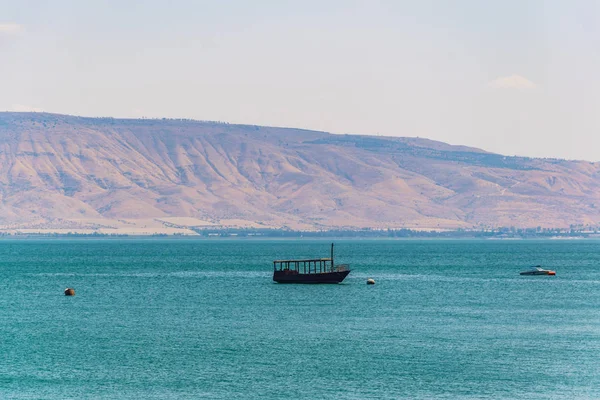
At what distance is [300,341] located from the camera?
A: 76.9 metres

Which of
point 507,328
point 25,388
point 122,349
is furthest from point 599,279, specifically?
point 25,388

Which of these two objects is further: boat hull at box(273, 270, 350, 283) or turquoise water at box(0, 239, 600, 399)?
boat hull at box(273, 270, 350, 283)

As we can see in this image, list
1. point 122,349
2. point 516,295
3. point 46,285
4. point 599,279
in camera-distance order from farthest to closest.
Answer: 1. point 599,279
2. point 46,285
3. point 516,295
4. point 122,349

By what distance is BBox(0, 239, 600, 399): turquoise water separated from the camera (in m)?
60.2

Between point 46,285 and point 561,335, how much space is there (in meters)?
76.9

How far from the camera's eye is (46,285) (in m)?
137

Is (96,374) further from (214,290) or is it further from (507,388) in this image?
(214,290)

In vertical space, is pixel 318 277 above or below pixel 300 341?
below

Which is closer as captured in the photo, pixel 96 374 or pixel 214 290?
pixel 96 374

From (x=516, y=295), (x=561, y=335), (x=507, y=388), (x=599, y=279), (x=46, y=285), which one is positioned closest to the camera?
(x=507, y=388)

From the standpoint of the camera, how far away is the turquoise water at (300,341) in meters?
60.2

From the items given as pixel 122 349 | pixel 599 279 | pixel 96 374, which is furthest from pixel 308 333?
pixel 599 279

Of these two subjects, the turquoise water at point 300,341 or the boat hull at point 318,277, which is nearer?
the turquoise water at point 300,341

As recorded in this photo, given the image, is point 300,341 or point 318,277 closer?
point 300,341
